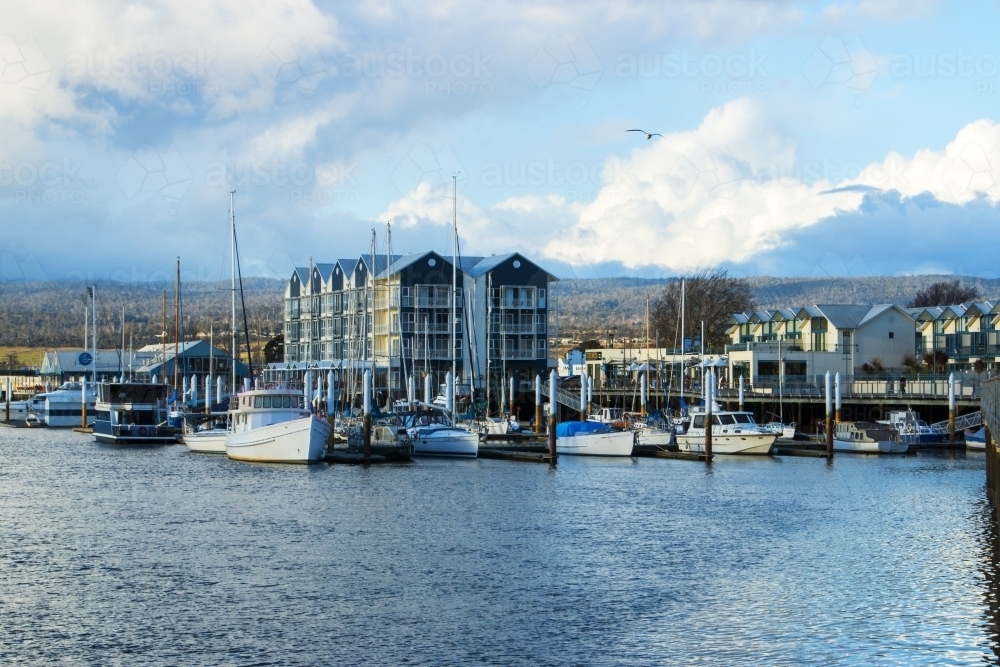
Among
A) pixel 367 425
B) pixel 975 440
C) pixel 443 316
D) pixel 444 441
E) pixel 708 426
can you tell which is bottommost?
pixel 975 440

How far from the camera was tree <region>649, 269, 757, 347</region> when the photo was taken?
161625 millimetres

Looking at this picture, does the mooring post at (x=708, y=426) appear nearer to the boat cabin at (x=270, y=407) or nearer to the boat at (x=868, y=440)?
the boat at (x=868, y=440)

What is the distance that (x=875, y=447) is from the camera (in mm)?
80062

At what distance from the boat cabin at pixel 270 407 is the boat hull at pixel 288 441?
33.6 inches

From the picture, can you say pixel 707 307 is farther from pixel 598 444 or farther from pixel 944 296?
pixel 598 444

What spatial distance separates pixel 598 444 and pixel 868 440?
62.1 feet

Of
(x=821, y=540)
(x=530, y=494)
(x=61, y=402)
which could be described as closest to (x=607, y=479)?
(x=530, y=494)

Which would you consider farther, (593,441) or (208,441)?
(208,441)

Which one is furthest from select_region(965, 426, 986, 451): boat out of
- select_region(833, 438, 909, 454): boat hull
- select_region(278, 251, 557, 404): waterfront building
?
select_region(278, 251, 557, 404): waterfront building

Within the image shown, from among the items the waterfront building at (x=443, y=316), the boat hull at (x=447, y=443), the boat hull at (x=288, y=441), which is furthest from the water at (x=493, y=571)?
the waterfront building at (x=443, y=316)

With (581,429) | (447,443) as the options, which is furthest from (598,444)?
(447,443)

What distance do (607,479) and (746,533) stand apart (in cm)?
1911

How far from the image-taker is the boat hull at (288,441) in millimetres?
64688

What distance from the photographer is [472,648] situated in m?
25.9
